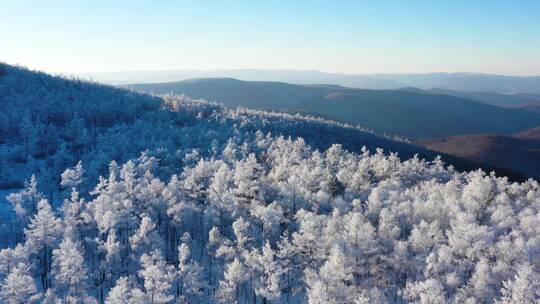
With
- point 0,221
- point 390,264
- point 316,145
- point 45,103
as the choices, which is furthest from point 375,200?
point 45,103

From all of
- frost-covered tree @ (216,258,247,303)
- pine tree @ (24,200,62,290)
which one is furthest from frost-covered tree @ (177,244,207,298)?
pine tree @ (24,200,62,290)

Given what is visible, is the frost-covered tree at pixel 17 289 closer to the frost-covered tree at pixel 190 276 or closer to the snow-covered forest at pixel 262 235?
the snow-covered forest at pixel 262 235

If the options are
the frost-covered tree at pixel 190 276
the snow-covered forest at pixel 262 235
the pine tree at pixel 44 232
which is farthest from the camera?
the pine tree at pixel 44 232

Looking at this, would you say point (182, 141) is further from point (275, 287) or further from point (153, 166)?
point (275, 287)

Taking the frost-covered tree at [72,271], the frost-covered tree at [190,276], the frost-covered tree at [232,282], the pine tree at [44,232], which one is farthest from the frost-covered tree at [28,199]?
the frost-covered tree at [232,282]

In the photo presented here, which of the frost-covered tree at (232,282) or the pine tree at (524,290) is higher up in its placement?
the pine tree at (524,290)

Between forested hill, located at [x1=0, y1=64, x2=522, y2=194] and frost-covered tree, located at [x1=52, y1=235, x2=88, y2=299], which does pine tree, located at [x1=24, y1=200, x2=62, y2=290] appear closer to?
frost-covered tree, located at [x1=52, y1=235, x2=88, y2=299]

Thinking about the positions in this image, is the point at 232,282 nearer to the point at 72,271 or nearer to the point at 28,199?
the point at 72,271

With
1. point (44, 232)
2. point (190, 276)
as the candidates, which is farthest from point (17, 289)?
point (190, 276)
